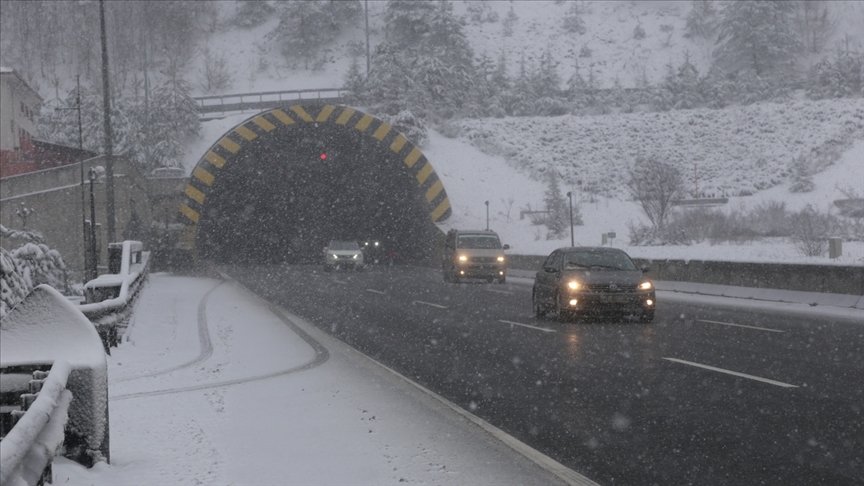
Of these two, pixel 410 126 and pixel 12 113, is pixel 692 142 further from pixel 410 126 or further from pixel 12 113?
pixel 12 113

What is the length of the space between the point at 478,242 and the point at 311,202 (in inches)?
1184

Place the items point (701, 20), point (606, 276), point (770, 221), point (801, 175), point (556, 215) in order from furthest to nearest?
point (701, 20), point (801, 175), point (556, 215), point (770, 221), point (606, 276)

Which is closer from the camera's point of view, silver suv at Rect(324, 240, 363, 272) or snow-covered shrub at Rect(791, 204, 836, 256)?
snow-covered shrub at Rect(791, 204, 836, 256)

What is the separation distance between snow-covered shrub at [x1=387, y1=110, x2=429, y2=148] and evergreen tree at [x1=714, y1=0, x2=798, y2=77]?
43601mm

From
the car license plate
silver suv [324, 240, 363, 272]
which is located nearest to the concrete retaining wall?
the car license plate

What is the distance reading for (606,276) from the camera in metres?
17.9

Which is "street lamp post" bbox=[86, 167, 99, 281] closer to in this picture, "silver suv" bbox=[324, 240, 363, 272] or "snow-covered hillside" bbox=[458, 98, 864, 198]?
"silver suv" bbox=[324, 240, 363, 272]

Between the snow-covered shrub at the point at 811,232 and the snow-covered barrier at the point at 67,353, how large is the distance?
1263 inches

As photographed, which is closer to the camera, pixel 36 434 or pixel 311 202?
pixel 36 434

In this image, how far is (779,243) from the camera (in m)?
40.0

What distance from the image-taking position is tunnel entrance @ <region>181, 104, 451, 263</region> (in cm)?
4981

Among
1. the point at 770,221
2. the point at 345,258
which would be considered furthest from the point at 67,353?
the point at 770,221

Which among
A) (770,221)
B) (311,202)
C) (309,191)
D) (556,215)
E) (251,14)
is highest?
(251,14)

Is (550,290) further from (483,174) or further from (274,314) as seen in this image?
(483,174)
